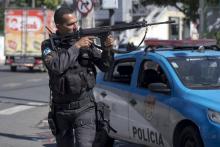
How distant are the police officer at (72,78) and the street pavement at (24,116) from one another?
Answer: 4355mm

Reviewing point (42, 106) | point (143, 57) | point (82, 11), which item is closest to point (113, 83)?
point (143, 57)

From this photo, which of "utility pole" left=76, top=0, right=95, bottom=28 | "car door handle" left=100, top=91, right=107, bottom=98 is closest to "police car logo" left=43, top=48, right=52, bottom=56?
"car door handle" left=100, top=91, right=107, bottom=98

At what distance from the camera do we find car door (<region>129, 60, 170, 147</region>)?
25.8ft

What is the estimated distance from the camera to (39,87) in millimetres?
23547

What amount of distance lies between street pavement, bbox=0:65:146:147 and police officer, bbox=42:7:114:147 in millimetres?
4355

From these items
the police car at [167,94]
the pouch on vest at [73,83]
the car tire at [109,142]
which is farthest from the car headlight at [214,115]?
the car tire at [109,142]

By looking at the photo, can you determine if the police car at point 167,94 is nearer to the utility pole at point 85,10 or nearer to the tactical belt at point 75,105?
the tactical belt at point 75,105

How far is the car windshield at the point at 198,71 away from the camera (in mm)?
7858

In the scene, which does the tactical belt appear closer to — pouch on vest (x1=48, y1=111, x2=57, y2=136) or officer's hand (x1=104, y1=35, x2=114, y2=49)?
pouch on vest (x1=48, y1=111, x2=57, y2=136)

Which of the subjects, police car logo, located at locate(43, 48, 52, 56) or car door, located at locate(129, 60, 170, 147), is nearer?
police car logo, located at locate(43, 48, 52, 56)

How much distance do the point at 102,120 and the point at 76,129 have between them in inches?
11.2

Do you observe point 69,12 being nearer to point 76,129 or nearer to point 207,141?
point 76,129

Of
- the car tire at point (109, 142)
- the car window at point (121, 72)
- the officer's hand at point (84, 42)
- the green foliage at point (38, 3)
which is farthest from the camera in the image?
the green foliage at point (38, 3)

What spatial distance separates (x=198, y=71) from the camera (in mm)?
8086
